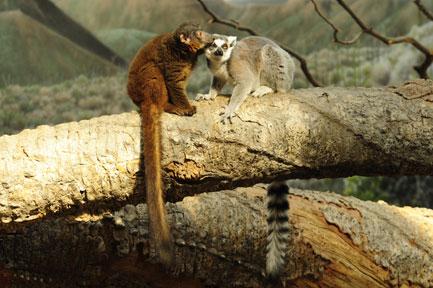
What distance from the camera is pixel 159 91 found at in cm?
316

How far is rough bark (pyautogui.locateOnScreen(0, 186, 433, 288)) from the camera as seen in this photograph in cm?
323

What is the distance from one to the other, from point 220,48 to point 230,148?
127 cm

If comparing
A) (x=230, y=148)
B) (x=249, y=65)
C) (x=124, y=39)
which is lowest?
(x=230, y=148)

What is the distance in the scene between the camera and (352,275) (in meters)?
3.35

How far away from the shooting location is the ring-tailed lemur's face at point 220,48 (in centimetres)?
383

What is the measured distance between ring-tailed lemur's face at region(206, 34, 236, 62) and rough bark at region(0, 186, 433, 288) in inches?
34.4

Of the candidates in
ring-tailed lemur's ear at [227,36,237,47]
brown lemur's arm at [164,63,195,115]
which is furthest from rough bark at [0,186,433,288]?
ring-tailed lemur's ear at [227,36,237,47]

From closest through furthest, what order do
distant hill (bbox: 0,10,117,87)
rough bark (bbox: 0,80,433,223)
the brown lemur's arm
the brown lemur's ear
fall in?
rough bark (bbox: 0,80,433,223)
the brown lemur's arm
the brown lemur's ear
distant hill (bbox: 0,10,117,87)

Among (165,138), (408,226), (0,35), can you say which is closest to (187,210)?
(165,138)

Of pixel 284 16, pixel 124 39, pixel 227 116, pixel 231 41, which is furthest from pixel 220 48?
pixel 124 39

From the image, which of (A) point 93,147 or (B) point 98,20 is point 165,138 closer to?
(A) point 93,147

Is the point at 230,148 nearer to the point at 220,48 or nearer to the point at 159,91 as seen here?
the point at 159,91

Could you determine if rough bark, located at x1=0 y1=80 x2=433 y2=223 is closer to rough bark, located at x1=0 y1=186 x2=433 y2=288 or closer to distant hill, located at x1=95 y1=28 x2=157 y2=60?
rough bark, located at x1=0 y1=186 x2=433 y2=288

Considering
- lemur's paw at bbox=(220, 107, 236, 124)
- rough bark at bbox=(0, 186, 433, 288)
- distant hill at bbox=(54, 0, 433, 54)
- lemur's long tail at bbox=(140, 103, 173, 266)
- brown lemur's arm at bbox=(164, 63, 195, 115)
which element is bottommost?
rough bark at bbox=(0, 186, 433, 288)
